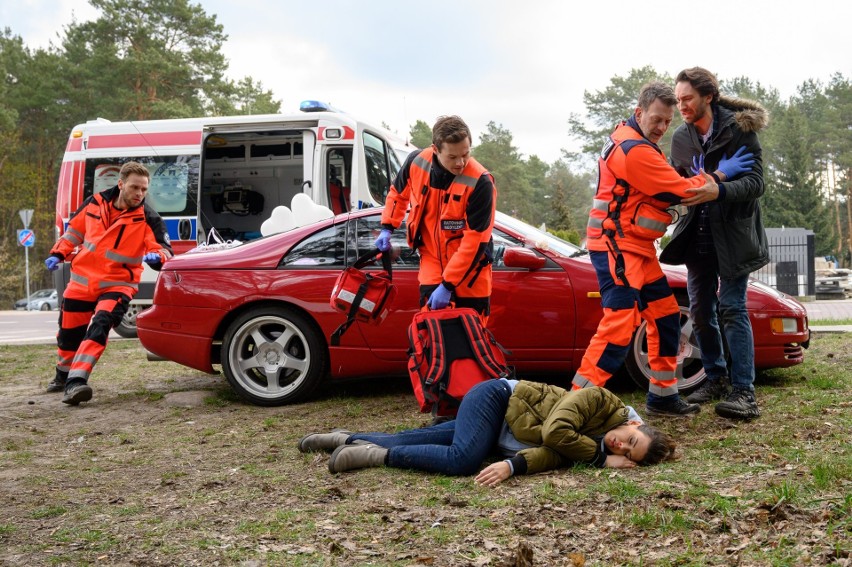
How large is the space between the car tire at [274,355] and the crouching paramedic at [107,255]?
1.14 meters

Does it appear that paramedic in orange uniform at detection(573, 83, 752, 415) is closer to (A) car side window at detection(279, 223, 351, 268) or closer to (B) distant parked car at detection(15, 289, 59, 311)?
(A) car side window at detection(279, 223, 351, 268)

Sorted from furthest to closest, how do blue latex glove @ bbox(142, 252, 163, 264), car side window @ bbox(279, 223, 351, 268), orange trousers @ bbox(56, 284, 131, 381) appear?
blue latex glove @ bbox(142, 252, 163, 264) < orange trousers @ bbox(56, 284, 131, 381) < car side window @ bbox(279, 223, 351, 268)

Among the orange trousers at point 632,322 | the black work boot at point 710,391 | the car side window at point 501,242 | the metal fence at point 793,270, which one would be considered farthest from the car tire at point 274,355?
the metal fence at point 793,270

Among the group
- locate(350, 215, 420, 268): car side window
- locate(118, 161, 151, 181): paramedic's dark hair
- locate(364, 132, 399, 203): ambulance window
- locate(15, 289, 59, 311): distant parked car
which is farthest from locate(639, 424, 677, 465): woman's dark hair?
locate(15, 289, 59, 311): distant parked car

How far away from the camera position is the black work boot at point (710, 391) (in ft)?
17.2

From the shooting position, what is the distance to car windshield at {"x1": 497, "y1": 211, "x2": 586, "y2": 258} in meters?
5.86

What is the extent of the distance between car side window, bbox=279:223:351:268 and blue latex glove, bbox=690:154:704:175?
2555mm

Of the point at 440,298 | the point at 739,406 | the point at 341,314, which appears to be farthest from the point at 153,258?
the point at 739,406

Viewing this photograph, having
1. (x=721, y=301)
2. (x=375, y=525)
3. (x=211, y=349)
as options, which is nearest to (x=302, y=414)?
(x=211, y=349)

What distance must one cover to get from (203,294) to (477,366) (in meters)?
2.56

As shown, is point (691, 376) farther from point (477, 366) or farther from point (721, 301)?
point (477, 366)

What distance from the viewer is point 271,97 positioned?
61406 millimetres

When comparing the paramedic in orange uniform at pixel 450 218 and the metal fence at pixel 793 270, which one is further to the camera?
the metal fence at pixel 793 270

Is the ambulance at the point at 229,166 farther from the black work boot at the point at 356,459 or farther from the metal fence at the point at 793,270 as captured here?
the metal fence at the point at 793,270
